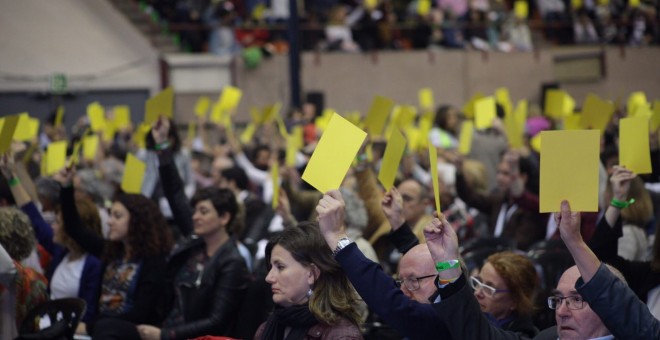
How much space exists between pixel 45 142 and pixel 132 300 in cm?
707

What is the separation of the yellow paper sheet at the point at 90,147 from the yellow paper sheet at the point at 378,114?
334cm

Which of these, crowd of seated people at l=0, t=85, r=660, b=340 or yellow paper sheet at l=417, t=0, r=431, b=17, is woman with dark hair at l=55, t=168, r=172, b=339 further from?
yellow paper sheet at l=417, t=0, r=431, b=17

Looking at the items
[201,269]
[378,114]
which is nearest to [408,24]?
[378,114]

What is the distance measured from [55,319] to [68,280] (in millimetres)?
917

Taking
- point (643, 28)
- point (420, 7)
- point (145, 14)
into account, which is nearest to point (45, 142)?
point (145, 14)

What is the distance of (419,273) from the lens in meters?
4.07

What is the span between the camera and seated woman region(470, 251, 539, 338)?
15.3ft

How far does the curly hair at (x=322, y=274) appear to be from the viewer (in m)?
4.11

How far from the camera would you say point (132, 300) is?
595 centimetres

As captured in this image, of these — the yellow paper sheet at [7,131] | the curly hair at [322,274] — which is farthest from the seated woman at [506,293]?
the yellow paper sheet at [7,131]

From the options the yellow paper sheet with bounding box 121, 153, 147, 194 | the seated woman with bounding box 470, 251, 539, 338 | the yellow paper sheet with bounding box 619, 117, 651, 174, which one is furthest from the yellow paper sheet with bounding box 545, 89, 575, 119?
the seated woman with bounding box 470, 251, 539, 338

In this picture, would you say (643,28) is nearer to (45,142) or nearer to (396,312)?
(45,142)

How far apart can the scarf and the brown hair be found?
1.03 meters

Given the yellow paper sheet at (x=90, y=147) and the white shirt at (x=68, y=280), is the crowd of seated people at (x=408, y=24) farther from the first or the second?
the white shirt at (x=68, y=280)
